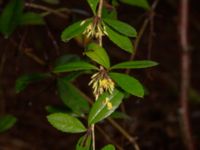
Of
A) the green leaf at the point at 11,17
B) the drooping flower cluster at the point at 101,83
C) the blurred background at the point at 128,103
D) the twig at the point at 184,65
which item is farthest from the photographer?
the blurred background at the point at 128,103

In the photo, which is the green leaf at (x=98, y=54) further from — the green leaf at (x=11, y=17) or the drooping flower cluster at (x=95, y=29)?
the green leaf at (x=11, y=17)

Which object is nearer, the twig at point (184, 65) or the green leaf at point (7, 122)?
the green leaf at point (7, 122)

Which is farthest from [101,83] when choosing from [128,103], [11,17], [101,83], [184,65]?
[128,103]

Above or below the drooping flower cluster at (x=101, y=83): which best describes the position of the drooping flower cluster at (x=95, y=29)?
above

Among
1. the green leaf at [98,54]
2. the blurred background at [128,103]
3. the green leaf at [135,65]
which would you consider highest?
the green leaf at [98,54]

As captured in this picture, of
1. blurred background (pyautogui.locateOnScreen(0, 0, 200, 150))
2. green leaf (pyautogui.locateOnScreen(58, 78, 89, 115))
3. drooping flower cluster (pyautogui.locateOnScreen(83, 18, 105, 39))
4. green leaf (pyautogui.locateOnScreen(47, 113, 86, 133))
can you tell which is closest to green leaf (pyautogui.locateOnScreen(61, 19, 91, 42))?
drooping flower cluster (pyautogui.locateOnScreen(83, 18, 105, 39))

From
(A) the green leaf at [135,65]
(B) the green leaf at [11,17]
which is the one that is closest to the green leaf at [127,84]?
(A) the green leaf at [135,65]

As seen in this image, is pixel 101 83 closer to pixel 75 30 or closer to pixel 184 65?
pixel 75 30
